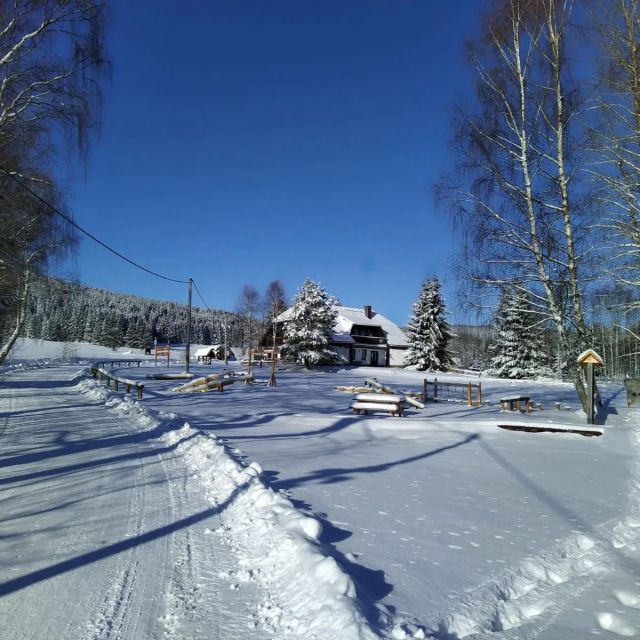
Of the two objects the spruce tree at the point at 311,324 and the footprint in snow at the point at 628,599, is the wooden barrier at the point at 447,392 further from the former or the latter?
the footprint in snow at the point at 628,599

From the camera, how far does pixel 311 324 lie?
4481cm

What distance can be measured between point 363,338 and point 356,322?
2.12m

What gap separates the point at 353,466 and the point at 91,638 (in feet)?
18.2

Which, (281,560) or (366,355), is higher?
(366,355)

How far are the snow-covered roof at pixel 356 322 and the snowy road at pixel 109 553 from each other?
45.8m

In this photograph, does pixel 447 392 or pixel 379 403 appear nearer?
pixel 379 403

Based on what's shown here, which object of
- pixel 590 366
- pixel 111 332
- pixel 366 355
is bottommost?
pixel 590 366

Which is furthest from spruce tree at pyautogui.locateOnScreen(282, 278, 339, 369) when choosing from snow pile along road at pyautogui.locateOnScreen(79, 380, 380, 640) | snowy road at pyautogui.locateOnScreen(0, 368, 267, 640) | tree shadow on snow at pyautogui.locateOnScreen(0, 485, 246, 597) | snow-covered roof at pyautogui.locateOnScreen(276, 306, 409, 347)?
tree shadow on snow at pyautogui.locateOnScreen(0, 485, 246, 597)

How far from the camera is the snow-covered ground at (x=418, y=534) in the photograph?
333cm

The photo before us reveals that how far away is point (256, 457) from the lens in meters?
8.26

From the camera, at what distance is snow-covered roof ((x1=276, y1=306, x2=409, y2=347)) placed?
180 feet

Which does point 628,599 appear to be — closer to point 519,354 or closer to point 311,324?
point 311,324

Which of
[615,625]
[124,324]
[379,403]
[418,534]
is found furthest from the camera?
[124,324]

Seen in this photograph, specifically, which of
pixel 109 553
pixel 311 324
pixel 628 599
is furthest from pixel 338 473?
pixel 311 324
